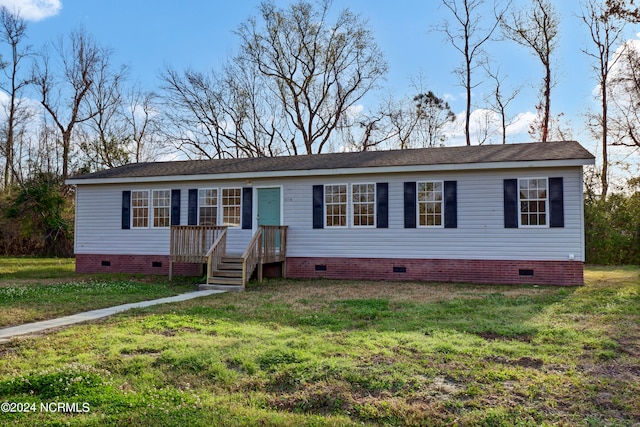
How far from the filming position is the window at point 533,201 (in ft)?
39.1

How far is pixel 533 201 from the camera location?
12.0m

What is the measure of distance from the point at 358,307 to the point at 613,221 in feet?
48.1

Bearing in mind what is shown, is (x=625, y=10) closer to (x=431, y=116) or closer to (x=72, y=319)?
(x=431, y=116)

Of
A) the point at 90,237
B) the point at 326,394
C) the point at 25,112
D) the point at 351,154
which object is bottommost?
the point at 326,394

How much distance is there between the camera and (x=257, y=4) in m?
28.5

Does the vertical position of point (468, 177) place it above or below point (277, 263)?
above

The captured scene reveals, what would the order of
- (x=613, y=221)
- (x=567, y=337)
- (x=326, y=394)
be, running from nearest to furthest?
1. (x=326, y=394)
2. (x=567, y=337)
3. (x=613, y=221)

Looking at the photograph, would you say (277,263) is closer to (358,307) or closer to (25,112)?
(358,307)

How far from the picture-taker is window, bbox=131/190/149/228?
15094mm

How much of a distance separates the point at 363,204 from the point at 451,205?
2.31m

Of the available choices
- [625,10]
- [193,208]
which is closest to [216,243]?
[193,208]

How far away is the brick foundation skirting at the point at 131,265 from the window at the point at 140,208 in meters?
1.01

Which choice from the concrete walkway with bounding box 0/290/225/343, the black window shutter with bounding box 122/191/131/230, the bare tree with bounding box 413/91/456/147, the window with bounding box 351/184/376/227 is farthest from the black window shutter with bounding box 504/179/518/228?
the bare tree with bounding box 413/91/456/147

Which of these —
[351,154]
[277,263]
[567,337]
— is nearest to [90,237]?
[277,263]
